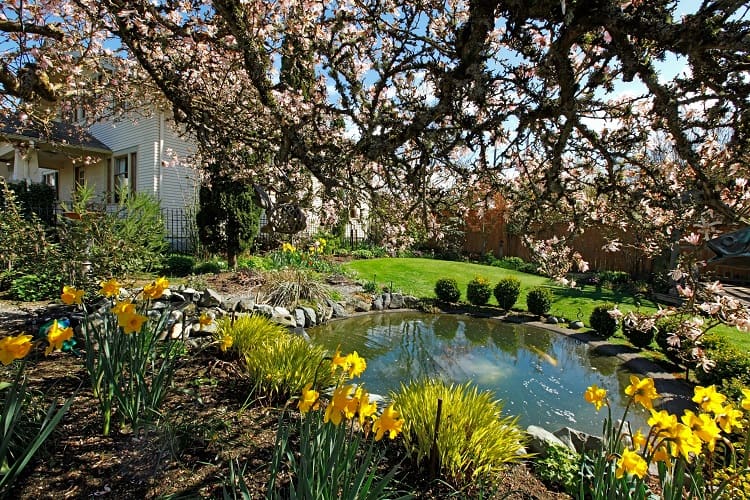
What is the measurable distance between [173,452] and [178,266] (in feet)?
23.1

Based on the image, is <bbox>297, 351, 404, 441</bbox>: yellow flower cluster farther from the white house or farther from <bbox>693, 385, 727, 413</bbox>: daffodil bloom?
the white house

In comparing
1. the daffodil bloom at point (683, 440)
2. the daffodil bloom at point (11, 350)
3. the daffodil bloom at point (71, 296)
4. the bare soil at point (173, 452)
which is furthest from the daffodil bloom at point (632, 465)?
the daffodil bloom at point (71, 296)

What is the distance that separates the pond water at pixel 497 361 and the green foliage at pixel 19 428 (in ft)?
10.3

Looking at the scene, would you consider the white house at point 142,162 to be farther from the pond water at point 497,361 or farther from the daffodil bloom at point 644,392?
the daffodil bloom at point 644,392

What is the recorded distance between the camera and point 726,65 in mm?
1241

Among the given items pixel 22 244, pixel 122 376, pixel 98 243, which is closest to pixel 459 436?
pixel 122 376

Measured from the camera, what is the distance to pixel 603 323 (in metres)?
7.20

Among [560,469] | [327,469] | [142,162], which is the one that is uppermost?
[142,162]

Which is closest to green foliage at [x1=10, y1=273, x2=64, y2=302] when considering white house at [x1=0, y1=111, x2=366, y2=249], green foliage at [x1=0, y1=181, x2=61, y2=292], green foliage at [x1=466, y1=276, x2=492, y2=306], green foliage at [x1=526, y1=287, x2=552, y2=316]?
green foliage at [x1=0, y1=181, x2=61, y2=292]

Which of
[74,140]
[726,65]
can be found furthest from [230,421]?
[74,140]

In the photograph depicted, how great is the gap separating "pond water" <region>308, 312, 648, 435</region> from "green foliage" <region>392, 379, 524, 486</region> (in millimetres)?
1560

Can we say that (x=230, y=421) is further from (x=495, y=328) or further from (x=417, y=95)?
(x=495, y=328)

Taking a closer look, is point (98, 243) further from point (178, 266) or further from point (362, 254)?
point (362, 254)

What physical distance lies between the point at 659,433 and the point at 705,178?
1027mm
